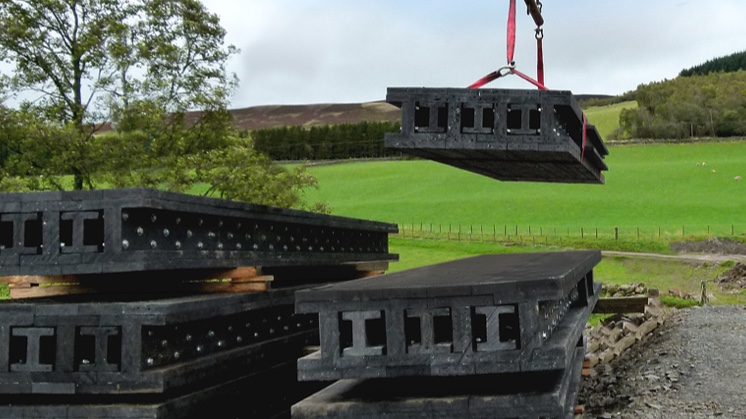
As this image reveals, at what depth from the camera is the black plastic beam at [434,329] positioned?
4281 millimetres

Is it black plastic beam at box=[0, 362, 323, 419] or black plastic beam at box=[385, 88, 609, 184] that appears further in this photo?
black plastic beam at box=[385, 88, 609, 184]

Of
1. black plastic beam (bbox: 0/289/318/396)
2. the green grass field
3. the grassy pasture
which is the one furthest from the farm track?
black plastic beam (bbox: 0/289/318/396)

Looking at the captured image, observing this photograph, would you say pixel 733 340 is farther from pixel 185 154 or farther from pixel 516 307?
pixel 185 154

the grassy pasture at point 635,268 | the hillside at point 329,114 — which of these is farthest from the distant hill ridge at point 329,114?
the grassy pasture at point 635,268

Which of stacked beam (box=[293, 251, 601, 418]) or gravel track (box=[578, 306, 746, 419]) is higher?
stacked beam (box=[293, 251, 601, 418])

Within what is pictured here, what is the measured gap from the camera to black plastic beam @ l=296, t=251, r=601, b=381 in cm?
428

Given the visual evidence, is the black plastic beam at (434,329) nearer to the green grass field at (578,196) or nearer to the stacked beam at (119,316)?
the stacked beam at (119,316)

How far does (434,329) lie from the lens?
14.7ft

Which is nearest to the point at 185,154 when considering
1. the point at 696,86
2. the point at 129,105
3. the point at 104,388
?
the point at 129,105

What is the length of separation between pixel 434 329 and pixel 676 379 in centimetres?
750

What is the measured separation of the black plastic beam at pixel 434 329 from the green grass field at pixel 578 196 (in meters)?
38.7

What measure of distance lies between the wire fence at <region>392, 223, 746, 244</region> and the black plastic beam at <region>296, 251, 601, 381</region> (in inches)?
1393

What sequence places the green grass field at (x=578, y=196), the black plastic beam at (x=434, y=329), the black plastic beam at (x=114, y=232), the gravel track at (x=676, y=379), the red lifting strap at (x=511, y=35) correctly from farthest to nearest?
the green grass field at (x=578, y=196) < the gravel track at (x=676, y=379) < the red lifting strap at (x=511, y=35) < the black plastic beam at (x=114, y=232) < the black plastic beam at (x=434, y=329)

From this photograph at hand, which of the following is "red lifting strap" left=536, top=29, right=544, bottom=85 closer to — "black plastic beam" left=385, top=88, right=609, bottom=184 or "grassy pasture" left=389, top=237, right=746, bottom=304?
"black plastic beam" left=385, top=88, right=609, bottom=184
